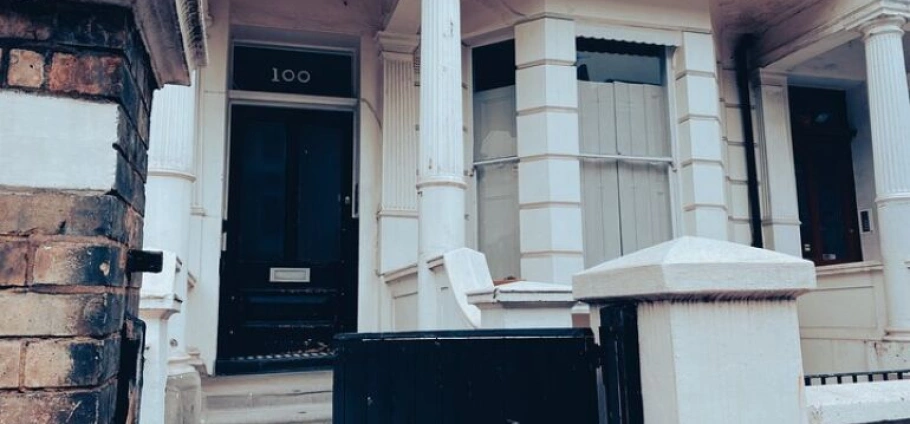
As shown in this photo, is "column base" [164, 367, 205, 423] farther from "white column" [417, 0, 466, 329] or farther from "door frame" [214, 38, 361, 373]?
"door frame" [214, 38, 361, 373]

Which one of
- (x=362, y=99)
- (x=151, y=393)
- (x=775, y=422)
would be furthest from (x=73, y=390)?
(x=362, y=99)

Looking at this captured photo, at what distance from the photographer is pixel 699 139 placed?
24.2ft

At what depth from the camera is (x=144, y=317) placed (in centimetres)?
372

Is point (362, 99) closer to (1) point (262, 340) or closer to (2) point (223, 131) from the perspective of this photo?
(2) point (223, 131)

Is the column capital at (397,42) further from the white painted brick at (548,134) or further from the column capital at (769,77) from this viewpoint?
the column capital at (769,77)

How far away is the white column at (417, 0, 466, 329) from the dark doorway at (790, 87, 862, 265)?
18.4 ft

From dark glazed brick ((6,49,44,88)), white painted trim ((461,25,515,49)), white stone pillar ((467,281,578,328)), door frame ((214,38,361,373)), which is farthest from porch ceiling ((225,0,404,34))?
dark glazed brick ((6,49,44,88))

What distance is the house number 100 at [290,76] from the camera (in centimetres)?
755

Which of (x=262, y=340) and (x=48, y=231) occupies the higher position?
(x=48, y=231)

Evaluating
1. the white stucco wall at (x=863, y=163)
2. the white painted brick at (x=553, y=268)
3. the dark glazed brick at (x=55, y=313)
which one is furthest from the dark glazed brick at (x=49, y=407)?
the white stucco wall at (x=863, y=163)

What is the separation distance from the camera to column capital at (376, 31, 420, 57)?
7469 mm

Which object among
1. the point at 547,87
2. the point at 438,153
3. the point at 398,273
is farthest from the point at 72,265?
the point at 547,87

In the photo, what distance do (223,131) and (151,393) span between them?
3.87 meters

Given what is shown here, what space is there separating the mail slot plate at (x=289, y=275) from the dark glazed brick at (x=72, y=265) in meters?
6.02
